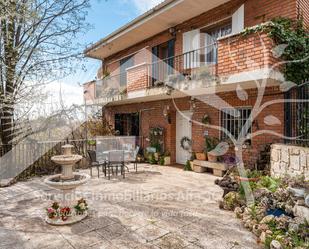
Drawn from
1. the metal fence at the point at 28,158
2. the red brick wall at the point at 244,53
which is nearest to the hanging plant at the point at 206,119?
the red brick wall at the point at 244,53

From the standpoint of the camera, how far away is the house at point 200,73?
6.38m

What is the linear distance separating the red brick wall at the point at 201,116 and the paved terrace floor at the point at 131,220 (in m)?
2.21

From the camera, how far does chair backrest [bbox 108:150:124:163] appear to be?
784 centimetres

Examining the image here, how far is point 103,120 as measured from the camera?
1459 centimetres

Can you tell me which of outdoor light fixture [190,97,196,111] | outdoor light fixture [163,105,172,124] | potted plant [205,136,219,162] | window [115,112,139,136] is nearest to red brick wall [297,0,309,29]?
outdoor light fixture [190,97,196,111]

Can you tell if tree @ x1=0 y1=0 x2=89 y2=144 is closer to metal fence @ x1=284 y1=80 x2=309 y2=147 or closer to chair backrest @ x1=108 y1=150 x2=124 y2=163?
chair backrest @ x1=108 y1=150 x2=124 y2=163

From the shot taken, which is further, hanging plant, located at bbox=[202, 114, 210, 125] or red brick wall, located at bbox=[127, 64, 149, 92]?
red brick wall, located at bbox=[127, 64, 149, 92]

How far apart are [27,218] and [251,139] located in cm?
650

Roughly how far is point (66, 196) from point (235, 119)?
235 inches

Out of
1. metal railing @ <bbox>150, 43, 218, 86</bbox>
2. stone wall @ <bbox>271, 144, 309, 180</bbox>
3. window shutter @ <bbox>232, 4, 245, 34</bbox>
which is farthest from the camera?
metal railing @ <bbox>150, 43, 218, 86</bbox>

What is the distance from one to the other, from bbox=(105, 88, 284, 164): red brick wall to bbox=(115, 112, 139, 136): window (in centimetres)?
34

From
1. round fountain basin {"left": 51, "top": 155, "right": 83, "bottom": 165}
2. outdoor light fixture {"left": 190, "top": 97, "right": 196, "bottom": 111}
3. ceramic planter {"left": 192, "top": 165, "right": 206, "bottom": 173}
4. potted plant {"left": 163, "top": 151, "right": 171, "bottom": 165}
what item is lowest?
ceramic planter {"left": 192, "top": 165, "right": 206, "bottom": 173}

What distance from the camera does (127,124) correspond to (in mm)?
13523

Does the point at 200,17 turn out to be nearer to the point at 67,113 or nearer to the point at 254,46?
the point at 254,46
